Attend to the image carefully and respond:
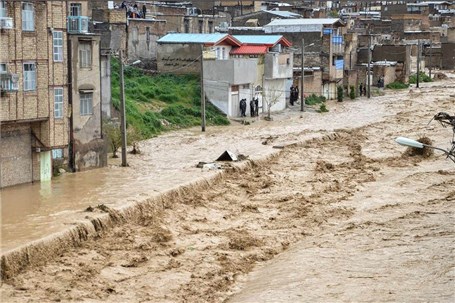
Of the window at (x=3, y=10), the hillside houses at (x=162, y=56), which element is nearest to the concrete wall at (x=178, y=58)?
the hillside houses at (x=162, y=56)

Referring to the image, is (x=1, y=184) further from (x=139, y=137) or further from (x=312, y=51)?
(x=312, y=51)

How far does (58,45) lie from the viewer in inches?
1010

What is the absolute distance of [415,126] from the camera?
42.3 m

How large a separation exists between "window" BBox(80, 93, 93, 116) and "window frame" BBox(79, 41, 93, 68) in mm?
914

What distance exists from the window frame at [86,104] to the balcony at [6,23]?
418cm

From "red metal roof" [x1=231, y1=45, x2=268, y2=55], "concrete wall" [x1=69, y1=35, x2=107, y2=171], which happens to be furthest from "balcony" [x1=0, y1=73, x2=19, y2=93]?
"red metal roof" [x1=231, y1=45, x2=268, y2=55]

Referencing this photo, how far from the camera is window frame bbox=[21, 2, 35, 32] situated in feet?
78.3

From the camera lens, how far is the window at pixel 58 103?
84.1 ft

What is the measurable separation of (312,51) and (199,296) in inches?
1672

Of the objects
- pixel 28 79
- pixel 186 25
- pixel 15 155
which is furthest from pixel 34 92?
pixel 186 25

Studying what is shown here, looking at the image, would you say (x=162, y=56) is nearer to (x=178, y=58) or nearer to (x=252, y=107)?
(x=178, y=58)

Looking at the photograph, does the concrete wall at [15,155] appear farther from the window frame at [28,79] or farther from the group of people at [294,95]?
the group of people at [294,95]

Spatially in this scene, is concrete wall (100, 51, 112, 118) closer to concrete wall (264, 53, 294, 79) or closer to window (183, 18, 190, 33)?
concrete wall (264, 53, 294, 79)

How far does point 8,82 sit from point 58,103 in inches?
104
